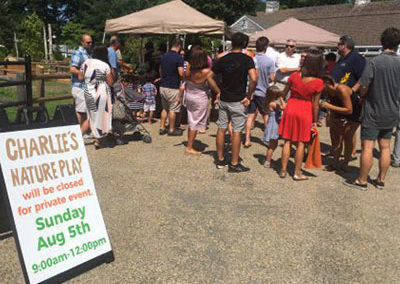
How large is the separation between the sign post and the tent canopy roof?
21.2ft

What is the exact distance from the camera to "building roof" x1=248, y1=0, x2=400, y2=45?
30.6 m

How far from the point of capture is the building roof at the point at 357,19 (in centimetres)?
3064

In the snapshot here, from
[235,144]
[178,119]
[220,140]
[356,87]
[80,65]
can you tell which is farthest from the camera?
[178,119]

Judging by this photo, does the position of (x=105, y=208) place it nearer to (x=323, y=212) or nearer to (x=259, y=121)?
(x=323, y=212)

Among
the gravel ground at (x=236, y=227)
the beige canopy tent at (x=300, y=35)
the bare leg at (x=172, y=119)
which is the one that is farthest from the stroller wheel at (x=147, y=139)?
the beige canopy tent at (x=300, y=35)

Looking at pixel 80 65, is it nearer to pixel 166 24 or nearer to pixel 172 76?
pixel 172 76

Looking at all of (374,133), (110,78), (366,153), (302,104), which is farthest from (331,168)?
(110,78)

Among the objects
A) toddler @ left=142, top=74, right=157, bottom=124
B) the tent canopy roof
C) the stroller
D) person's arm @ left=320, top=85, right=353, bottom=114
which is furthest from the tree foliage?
person's arm @ left=320, top=85, right=353, bottom=114

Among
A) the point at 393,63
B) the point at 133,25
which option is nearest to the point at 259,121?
the point at 133,25

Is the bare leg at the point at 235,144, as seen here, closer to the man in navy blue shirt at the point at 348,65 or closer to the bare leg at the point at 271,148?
the bare leg at the point at 271,148

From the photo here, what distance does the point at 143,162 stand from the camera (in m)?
5.83

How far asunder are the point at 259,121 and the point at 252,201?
5.42 m

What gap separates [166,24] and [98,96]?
3740 mm

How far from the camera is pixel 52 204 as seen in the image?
2770 millimetres
